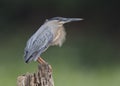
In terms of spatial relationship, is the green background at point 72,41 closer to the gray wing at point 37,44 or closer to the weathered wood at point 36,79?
the gray wing at point 37,44

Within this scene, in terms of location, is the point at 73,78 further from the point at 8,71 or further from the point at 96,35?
the point at 96,35

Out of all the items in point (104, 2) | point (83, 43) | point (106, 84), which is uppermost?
point (104, 2)

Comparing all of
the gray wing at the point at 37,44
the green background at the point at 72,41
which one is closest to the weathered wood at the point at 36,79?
the gray wing at the point at 37,44

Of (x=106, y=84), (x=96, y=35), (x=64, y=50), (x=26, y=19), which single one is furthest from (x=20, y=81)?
(x=26, y=19)

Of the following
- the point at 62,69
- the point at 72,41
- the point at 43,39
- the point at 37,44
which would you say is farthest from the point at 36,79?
the point at 72,41

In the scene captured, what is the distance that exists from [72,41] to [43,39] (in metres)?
6.03

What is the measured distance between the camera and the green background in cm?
938

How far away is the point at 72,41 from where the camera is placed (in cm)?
1153

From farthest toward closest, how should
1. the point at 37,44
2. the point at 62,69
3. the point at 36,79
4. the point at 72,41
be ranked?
the point at 72,41, the point at 62,69, the point at 37,44, the point at 36,79

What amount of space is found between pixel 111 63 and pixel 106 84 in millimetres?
1333

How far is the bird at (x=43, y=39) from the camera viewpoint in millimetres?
5340

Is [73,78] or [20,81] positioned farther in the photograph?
[73,78]

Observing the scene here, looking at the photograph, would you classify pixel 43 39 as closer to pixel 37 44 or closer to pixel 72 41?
pixel 37 44

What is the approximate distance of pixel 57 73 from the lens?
9.38 metres
